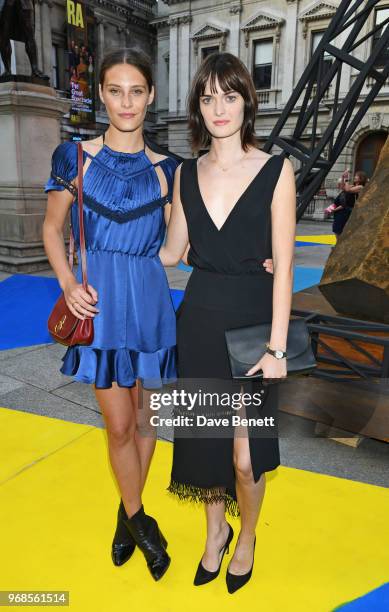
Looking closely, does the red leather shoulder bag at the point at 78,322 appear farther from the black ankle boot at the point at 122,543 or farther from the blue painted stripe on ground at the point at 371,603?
the blue painted stripe on ground at the point at 371,603

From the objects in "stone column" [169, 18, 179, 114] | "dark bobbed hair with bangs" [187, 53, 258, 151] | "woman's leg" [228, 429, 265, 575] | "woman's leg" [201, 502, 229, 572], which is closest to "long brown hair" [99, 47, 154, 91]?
"dark bobbed hair with bangs" [187, 53, 258, 151]

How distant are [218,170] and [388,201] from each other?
Result: 2338 mm

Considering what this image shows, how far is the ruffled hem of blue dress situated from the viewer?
185 centimetres

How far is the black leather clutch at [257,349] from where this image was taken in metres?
1.69

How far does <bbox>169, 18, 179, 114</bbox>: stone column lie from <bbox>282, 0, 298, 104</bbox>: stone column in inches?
259

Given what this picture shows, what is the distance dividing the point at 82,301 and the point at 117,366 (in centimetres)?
29

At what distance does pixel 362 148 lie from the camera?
2266cm

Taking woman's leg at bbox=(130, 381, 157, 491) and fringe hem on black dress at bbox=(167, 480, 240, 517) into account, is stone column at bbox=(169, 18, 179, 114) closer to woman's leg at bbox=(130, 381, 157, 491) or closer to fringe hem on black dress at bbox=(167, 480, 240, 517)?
woman's leg at bbox=(130, 381, 157, 491)

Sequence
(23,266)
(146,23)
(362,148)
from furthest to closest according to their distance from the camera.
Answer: (146,23), (362,148), (23,266)

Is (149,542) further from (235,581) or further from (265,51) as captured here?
(265,51)

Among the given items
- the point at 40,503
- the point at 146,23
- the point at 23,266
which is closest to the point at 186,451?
the point at 40,503

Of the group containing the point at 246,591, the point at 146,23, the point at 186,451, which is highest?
the point at 146,23

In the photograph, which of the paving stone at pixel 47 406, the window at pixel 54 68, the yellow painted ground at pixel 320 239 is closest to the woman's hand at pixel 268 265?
the paving stone at pixel 47 406

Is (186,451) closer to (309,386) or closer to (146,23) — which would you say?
(309,386)
